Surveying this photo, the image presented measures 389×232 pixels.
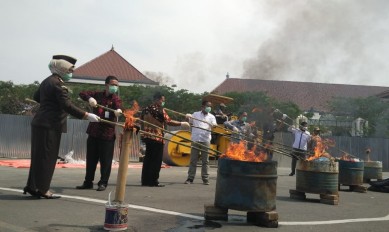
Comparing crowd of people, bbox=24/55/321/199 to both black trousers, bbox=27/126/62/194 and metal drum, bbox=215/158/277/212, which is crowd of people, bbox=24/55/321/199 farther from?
metal drum, bbox=215/158/277/212

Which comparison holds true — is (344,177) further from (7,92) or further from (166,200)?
(7,92)

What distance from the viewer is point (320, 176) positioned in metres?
7.73

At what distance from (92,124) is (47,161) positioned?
1.56 meters

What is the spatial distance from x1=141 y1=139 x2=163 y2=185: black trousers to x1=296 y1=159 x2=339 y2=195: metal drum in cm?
291

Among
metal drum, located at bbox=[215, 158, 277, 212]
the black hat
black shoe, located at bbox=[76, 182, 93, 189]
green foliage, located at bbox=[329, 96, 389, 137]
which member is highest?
green foliage, located at bbox=[329, 96, 389, 137]

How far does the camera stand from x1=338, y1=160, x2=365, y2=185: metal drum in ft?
33.0

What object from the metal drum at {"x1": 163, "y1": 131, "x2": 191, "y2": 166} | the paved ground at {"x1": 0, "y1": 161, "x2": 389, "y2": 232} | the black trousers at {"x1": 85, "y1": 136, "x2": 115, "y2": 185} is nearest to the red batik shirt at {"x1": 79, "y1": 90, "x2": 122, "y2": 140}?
the black trousers at {"x1": 85, "y1": 136, "x2": 115, "y2": 185}

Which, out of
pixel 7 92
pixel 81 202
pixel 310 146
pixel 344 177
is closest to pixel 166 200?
pixel 81 202

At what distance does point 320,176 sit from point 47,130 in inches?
192

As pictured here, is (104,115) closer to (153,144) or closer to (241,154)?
(153,144)

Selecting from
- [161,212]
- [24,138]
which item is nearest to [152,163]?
[161,212]

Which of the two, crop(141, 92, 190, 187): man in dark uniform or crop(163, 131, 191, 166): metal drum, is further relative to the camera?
crop(163, 131, 191, 166): metal drum

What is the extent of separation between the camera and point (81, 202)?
6.07 meters

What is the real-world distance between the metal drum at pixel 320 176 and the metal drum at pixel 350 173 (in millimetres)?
2482
